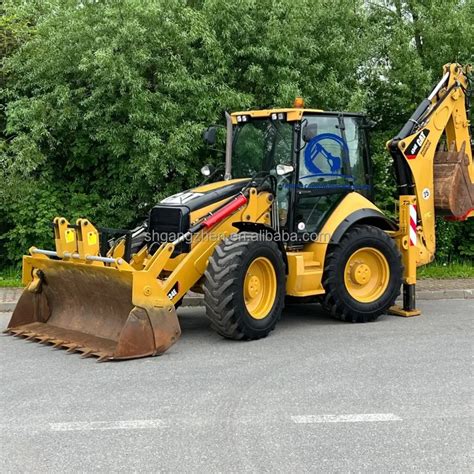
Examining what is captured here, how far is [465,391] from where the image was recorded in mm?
5395

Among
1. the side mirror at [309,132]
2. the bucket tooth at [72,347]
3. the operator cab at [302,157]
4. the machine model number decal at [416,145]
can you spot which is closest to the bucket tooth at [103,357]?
the bucket tooth at [72,347]

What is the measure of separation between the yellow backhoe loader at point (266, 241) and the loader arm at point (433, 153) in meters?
0.02

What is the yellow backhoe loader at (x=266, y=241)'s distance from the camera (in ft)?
22.1

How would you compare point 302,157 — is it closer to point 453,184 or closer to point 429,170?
point 429,170

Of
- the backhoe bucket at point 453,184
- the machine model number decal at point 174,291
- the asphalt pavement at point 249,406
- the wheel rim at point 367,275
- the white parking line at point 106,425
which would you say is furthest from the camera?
the backhoe bucket at point 453,184

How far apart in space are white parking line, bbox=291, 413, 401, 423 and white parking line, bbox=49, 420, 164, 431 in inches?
41.0

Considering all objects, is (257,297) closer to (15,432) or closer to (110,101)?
(15,432)

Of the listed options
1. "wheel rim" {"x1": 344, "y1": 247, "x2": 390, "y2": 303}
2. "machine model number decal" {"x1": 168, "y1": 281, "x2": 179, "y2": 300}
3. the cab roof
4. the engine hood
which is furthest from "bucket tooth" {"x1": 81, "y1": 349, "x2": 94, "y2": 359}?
the cab roof

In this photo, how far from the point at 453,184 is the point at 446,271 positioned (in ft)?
9.86

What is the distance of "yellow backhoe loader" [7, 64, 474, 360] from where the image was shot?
675cm

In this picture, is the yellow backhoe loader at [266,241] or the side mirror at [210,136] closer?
the yellow backhoe loader at [266,241]

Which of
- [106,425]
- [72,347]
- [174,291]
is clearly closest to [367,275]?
[174,291]

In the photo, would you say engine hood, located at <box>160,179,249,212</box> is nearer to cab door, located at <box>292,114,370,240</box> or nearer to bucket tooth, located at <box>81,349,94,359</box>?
cab door, located at <box>292,114,370,240</box>

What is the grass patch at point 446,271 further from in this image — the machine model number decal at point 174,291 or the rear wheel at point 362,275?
the machine model number decal at point 174,291
